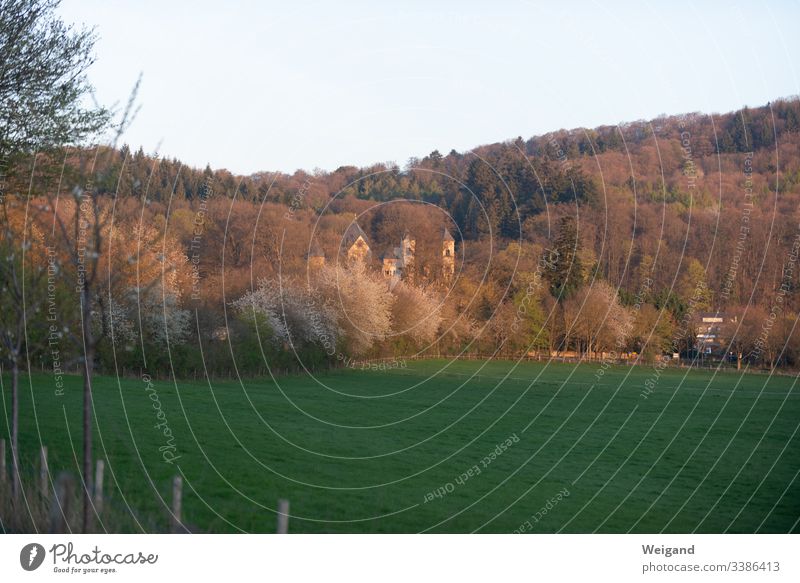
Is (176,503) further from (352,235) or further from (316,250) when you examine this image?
(352,235)

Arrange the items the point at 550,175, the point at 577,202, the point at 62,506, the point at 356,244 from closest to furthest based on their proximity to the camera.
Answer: the point at 62,506, the point at 577,202, the point at 356,244, the point at 550,175

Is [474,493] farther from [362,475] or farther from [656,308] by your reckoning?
[656,308]

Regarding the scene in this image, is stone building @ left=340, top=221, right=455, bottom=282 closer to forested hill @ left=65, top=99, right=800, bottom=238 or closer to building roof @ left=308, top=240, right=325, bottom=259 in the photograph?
forested hill @ left=65, top=99, right=800, bottom=238

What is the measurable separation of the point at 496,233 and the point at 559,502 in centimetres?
5606

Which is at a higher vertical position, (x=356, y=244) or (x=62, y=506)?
(x=356, y=244)

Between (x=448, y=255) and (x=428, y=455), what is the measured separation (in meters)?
47.4

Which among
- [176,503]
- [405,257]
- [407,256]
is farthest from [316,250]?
[176,503]

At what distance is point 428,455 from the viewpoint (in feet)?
86.1

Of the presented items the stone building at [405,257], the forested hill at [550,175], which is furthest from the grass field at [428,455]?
the stone building at [405,257]

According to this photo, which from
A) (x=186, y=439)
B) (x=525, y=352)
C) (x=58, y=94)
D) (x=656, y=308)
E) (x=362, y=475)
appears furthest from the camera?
(x=525, y=352)

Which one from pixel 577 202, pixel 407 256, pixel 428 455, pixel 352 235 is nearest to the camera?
pixel 428 455

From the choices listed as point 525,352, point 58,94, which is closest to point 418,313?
point 525,352

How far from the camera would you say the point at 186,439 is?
961 inches

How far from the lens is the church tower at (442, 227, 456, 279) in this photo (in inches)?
2842
